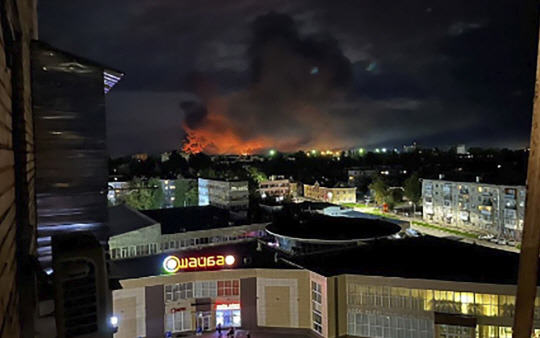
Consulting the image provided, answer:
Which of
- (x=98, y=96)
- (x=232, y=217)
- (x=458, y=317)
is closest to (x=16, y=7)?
(x=98, y=96)

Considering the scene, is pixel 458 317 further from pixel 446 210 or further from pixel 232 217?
pixel 446 210

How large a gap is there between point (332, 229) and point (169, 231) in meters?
10.9

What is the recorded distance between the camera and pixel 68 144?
697cm

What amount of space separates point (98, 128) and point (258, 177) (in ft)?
229

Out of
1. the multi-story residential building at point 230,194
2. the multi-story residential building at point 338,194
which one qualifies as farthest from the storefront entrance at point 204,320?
the multi-story residential building at point 338,194

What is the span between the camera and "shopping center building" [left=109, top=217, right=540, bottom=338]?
15.6 meters

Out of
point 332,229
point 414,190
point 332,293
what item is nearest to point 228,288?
point 332,293

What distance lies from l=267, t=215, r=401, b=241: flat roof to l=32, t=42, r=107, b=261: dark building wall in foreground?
61.4 feet

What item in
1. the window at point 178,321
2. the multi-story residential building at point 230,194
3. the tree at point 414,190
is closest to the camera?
the window at point 178,321

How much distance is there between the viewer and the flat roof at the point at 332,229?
25.2m

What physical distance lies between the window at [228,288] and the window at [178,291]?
52.8 inches

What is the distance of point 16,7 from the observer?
154 inches

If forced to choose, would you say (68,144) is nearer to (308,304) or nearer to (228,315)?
(308,304)

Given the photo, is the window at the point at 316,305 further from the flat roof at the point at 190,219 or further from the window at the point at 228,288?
the flat roof at the point at 190,219
